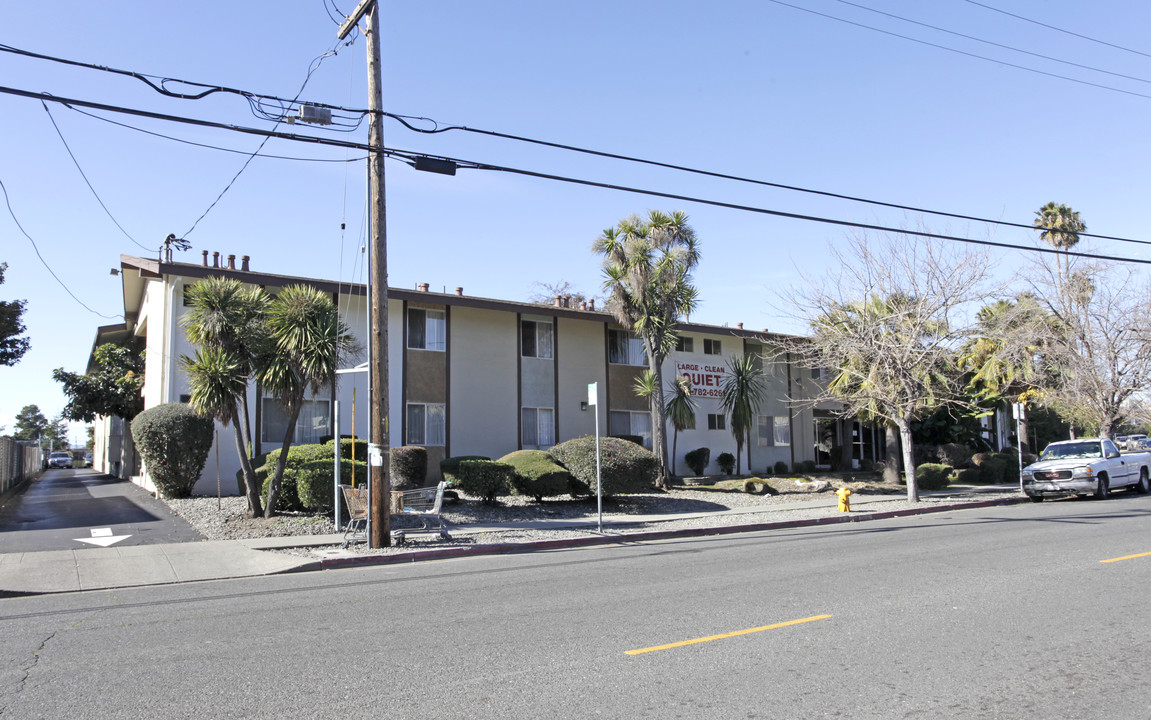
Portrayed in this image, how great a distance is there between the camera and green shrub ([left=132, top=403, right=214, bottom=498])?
19.0 meters

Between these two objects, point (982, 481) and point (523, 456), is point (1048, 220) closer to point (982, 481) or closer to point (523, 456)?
point (982, 481)

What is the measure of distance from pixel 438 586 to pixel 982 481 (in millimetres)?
27493

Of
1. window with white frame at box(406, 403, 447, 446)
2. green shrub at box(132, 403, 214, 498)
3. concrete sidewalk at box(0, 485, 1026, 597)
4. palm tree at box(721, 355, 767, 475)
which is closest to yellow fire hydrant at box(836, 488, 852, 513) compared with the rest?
concrete sidewalk at box(0, 485, 1026, 597)

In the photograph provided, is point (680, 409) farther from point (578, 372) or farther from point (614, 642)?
point (614, 642)

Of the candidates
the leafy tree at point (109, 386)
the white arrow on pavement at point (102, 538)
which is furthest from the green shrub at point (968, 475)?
the leafy tree at point (109, 386)

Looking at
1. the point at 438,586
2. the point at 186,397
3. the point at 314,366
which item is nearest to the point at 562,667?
the point at 438,586

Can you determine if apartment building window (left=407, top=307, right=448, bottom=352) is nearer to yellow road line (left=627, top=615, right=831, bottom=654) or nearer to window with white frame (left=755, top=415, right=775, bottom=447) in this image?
window with white frame (left=755, top=415, right=775, bottom=447)

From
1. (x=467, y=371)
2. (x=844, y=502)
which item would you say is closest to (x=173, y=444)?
(x=467, y=371)

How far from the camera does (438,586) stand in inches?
389

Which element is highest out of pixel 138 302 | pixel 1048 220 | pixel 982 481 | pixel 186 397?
pixel 1048 220

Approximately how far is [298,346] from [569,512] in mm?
7441

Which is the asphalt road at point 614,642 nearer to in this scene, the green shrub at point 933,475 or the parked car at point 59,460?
the green shrub at point 933,475

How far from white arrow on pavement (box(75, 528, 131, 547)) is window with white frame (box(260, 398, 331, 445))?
22.9ft

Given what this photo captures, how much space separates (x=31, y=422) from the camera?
98.1 meters
